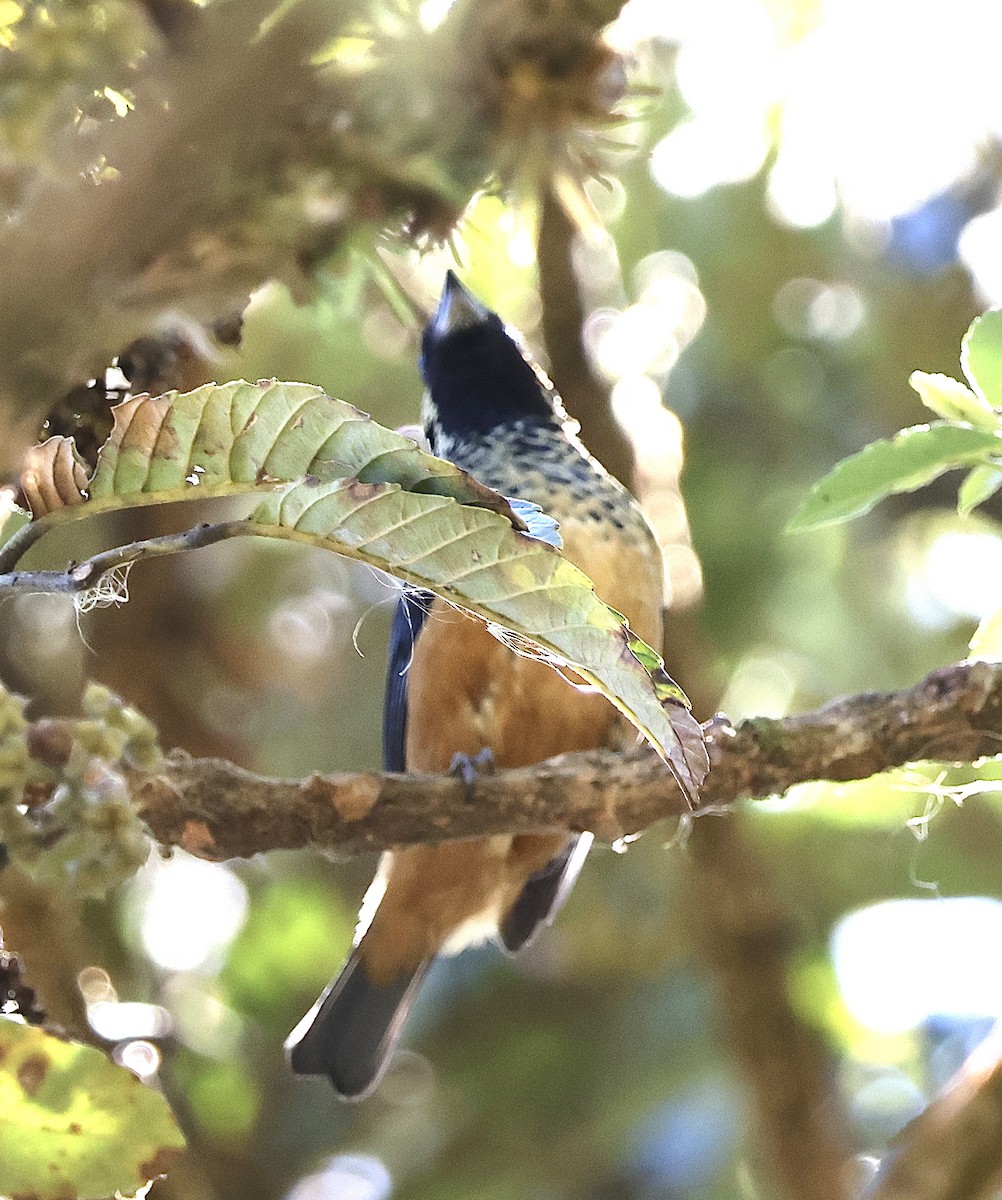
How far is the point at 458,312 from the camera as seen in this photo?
3.29 metres

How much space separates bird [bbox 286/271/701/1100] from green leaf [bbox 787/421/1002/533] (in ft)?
3.68

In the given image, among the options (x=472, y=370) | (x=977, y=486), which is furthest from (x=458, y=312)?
(x=977, y=486)

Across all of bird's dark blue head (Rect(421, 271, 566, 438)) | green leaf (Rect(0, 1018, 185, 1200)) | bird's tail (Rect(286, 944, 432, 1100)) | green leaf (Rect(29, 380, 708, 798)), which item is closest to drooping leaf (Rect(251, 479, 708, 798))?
green leaf (Rect(29, 380, 708, 798))

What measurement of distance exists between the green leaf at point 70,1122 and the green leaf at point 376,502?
36 centimetres

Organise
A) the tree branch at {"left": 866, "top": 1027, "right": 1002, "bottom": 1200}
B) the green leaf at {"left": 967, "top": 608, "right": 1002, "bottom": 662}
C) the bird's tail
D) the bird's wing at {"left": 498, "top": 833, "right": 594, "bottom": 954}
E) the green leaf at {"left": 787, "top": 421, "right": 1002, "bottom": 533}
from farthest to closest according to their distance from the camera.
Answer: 1. the bird's wing at {"left": 498, "top": 833, "right": 594, "bottom": 954}
2. the bird's tail
3. the tree branch at {"left": 866, "top": 1027, "right": 1002, "bottom": 1200}
4. the green leaf at {"left": 967, "top": 608, "right": 1002, "bottom": 662}
5. the green leaf at {"left": 787, "top": 421, "right": 1002, "bottom": 533}

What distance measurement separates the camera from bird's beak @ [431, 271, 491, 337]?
3281 millimetres

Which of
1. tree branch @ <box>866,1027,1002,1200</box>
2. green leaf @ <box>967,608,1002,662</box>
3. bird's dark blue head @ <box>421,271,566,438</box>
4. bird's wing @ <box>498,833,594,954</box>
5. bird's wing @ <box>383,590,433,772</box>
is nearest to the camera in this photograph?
green leaf @ <box>967,608,1002,662</box>

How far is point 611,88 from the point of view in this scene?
1.33 metres

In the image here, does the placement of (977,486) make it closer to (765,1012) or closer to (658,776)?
(658,776)

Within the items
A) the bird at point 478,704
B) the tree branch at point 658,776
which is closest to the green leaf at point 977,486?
the tree branch at point 658,776

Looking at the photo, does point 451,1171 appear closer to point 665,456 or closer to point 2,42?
point 665,456

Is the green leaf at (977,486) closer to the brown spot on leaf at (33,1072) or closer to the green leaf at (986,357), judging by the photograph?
the green leaf at (986,357)

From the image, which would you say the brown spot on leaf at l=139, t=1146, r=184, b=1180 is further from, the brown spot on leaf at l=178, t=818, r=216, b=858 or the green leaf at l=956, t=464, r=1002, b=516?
the green leaf at l=956, t=464, r=1002, b=516

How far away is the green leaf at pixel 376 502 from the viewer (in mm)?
1002
